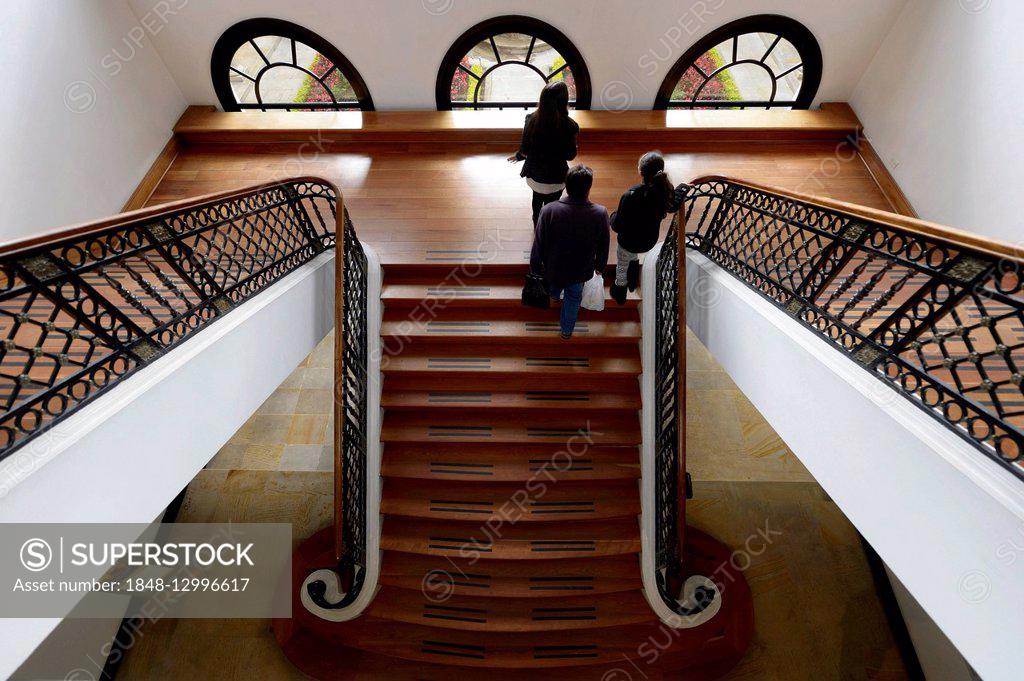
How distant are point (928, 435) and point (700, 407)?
4323 mm

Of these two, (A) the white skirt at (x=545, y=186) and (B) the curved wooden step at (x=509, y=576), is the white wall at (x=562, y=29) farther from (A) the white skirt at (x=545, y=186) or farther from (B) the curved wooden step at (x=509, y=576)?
(B) the curved wooden step at (x=509, y=576)

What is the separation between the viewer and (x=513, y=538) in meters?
4.11

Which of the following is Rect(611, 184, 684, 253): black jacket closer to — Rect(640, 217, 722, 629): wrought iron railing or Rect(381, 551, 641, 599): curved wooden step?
Rect(640, 217, 722, 629): wrought iron railing

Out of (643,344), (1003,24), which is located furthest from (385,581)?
(1003,24)

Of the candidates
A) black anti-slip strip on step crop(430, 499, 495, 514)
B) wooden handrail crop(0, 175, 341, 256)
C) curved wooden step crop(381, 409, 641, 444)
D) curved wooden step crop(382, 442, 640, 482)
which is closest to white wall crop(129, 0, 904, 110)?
wooden handrail crop(0, 175, 341, 256)

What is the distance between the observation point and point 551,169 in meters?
3.67

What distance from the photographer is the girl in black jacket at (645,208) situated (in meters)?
3.15

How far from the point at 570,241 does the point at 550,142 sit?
2.70ft

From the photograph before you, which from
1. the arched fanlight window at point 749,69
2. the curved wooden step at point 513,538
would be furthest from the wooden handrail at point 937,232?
the arched fanlight window at point 749,69

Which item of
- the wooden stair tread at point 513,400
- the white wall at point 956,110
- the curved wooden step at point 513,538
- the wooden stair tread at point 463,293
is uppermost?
the white wall at point 956,110

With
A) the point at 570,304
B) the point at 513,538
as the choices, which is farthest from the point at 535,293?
the point at 513,538

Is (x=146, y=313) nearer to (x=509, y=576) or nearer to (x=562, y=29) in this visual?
(x=509, y=576)

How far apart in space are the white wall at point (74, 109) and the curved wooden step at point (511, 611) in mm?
4373

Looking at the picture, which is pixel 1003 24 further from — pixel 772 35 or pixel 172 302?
pixel 172 302
